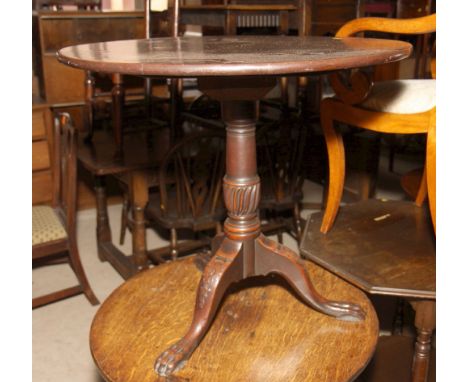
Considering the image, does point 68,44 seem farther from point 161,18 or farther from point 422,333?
point 422,333

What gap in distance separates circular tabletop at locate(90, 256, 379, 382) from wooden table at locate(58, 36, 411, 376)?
1.9 inches

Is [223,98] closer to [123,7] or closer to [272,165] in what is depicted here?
[272,165]

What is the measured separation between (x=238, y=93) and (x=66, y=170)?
4.76 feet

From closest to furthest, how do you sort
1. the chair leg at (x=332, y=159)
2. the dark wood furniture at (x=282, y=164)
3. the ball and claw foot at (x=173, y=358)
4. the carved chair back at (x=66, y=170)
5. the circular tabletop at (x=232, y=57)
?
the circular tabletop at (x=232, y=57) → the ball and claw foot at (x=173, y=358) → the chair leg at (x=332, y=159) → the carved chair back at (x=66, y=170) → the dark wood furniture at (x=282, y=164)

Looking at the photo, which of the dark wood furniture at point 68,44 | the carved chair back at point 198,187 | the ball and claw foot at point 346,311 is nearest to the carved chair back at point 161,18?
the carved chair back at point 198,187

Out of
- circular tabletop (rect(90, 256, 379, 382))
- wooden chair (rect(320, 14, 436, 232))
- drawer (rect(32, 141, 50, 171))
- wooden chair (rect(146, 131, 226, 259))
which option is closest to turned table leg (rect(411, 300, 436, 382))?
circular tabletop (rect(90, 256, 379, 382))

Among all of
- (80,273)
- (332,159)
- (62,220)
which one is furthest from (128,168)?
(332,159)

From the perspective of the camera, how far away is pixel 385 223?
190 cm

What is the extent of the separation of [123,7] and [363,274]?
3.17 m

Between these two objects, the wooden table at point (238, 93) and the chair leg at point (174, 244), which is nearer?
the wooden table at point (238, 93)

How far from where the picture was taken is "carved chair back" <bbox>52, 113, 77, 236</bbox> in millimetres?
2283

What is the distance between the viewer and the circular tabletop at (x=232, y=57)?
0.99 m

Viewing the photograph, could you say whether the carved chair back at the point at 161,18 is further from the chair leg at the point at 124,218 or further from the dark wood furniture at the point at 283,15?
the chair leg at the point at 124,218

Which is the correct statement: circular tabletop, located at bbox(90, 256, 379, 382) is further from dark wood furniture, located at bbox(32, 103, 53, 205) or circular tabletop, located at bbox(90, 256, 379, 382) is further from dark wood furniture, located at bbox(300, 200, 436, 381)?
dark wood furniture, located at bbox(32, 103, 53, 205)
